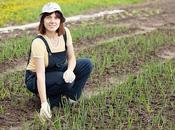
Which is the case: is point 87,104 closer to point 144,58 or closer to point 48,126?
point 48,126

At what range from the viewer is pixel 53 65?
19.1 feet

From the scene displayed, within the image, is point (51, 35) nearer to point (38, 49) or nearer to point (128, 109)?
point (38, 49)

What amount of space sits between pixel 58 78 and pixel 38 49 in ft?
1.47

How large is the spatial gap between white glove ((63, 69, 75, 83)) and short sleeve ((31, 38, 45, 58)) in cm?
37

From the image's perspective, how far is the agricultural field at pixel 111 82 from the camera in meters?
5.40

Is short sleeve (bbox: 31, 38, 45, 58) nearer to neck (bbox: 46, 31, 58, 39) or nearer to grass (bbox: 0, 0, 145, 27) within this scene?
neck (bbox: 46, 31, 58, 39)

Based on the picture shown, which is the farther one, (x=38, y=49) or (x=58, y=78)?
(x=58, y=78)

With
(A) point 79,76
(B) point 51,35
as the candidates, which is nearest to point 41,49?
(B) point 51,35

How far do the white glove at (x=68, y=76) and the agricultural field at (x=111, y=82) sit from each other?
12.4 inches

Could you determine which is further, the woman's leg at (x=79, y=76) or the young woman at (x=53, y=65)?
the woman's leg at (x=79, y=76)

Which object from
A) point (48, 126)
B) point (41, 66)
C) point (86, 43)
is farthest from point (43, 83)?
point (86, 43)

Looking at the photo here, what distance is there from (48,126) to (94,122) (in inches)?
20.5

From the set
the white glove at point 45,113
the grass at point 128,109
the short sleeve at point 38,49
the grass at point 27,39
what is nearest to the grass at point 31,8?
the grass at point 27,39

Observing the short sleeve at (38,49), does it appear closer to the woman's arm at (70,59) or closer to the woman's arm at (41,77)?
the woman's arm at (41,77)
